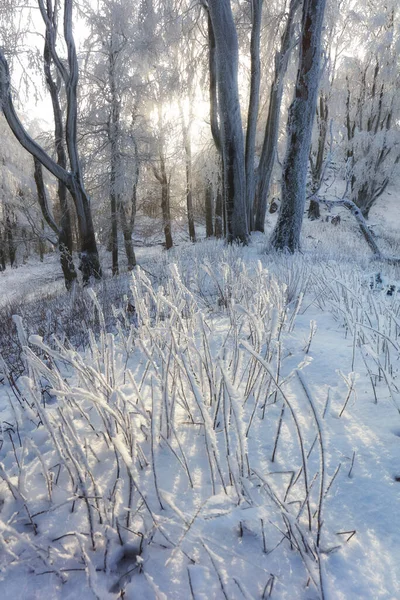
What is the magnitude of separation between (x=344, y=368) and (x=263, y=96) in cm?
1244

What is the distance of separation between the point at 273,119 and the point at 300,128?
13.2 ft

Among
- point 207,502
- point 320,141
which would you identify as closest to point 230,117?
point 207,502

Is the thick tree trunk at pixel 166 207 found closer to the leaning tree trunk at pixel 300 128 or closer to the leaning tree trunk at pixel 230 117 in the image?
the leaning tree trunk at pixel 230 117

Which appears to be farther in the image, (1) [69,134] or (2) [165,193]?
(2) [165,193]

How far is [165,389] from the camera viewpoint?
1.22m

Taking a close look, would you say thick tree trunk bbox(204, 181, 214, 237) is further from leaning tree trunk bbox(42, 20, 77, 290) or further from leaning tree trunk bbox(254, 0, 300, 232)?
leaning tree trunk bbox(42, 20, 77, 290)

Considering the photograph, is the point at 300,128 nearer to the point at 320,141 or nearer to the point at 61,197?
the point at 61,197

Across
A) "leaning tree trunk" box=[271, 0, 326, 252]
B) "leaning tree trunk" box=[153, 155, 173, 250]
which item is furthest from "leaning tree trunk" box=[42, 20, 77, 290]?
"leaning tree trunk" box=[153, 155, 173, 250]

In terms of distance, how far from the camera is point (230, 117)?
6801 millimetres

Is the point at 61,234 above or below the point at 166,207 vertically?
below

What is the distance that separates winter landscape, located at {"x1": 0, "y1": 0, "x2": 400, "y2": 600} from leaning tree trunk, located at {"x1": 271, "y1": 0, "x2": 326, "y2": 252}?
29mm

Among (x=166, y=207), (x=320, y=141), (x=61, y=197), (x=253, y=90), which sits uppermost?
(x=320, y=141)

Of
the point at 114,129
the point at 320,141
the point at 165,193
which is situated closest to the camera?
the point at 114,129

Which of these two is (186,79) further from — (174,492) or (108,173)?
(174,492)
